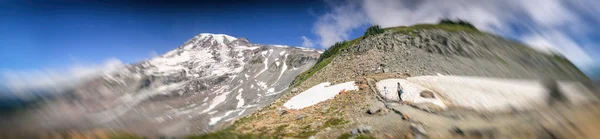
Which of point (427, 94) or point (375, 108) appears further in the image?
point (427, 94)

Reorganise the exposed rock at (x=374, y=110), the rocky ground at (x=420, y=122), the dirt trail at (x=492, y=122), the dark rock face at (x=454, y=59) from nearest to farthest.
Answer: the dirt trail at (x=492, y=122) → the rocky ground at (x=420, y=122) → the exposed rock at (x=374, y=110) → the dark rock face at (x=454, y=59)

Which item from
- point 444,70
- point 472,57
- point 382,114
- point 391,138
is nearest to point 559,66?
point 472,57

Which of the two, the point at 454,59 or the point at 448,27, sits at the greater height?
the point at 448,27

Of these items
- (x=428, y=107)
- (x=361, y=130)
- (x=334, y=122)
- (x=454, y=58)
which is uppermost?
(x=454, y=58)

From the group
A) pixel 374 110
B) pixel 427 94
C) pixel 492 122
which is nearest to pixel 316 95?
pixel 374 110

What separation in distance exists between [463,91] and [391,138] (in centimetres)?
1299

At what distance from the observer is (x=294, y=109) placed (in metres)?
30.4

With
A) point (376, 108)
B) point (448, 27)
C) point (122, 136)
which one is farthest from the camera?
point (448, 27)

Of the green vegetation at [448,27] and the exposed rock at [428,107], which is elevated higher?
the green vegetation at [448,27]

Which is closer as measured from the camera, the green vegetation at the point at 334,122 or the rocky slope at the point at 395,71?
the rocky slope at the point at 395,71

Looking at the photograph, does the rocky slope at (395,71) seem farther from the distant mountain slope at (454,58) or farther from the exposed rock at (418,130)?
the exposed rock at (418,130)

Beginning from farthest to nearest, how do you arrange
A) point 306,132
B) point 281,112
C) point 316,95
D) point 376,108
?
point 316,95 → point 281,112 → point 376,108 → point 306,132

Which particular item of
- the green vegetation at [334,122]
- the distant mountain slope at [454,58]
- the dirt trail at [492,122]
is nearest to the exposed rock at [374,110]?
the dirt trail at [492,122]

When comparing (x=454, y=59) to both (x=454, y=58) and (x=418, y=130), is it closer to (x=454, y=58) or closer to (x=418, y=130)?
(x=454, y=58)
